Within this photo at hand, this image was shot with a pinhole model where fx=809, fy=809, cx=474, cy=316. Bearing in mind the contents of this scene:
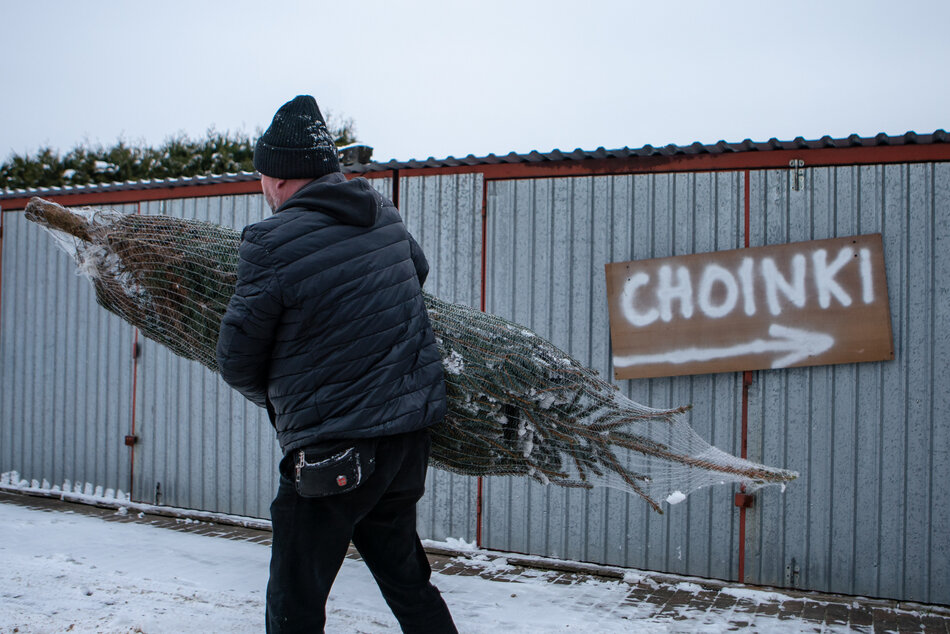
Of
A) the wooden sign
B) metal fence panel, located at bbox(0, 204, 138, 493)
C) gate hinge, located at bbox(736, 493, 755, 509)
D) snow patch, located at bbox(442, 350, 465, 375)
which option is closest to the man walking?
snow patch, located at bbox(442, 350, 465, 375)

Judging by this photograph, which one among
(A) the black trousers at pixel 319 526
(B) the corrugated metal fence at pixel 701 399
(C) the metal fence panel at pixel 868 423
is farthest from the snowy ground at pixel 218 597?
(A) the black trousers at pixel 319 526

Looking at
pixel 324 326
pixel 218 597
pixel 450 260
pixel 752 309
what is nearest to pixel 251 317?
pixel 324 326

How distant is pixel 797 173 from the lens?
5133 millimetres

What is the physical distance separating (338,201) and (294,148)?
0.28m

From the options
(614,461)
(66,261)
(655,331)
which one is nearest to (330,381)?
(614,461)

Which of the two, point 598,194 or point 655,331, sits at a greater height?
point 598,194

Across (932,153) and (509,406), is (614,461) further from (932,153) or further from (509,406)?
(932,153)

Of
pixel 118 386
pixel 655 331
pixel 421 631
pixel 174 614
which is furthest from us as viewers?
pixel 118 386

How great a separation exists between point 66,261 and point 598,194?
5149mm

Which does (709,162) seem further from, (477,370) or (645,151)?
(477,370)

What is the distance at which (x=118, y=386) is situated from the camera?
24.2ft

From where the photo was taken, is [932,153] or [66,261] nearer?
[932,153]

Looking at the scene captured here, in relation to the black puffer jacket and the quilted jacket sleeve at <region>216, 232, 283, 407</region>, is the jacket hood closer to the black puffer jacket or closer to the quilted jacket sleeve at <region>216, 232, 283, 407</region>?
the black puffer jacket

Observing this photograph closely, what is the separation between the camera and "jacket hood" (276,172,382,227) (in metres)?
2.45
